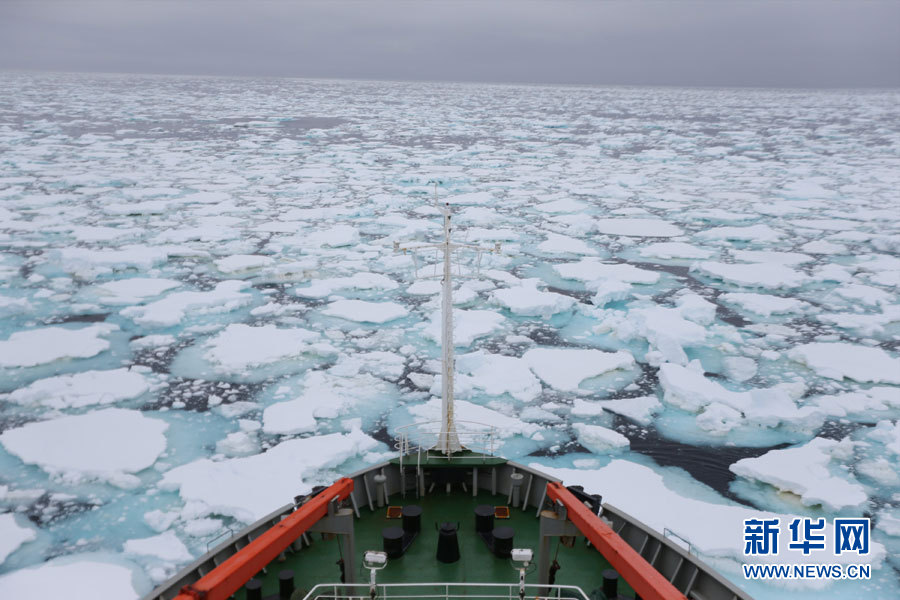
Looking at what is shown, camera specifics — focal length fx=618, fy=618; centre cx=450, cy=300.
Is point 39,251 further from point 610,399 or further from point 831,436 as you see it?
point 831,436

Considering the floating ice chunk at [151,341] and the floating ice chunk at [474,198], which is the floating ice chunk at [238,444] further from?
the floating ice chunk at [474,198]

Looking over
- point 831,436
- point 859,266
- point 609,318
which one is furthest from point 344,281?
point 859,266

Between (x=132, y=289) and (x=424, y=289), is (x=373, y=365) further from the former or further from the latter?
(x=132, y=289)

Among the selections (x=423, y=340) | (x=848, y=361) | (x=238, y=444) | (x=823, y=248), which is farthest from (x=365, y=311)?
(x=823, y=248)

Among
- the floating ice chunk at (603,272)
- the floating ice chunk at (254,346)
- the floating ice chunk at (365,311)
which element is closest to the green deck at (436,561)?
the floating ice chunk at (254,346)

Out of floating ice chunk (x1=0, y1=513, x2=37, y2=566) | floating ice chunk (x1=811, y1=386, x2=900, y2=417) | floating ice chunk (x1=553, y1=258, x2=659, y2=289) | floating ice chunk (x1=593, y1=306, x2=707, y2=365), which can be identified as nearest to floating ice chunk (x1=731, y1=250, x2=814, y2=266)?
floating ice chunk (x1=553, y1=258, x2=659, y2=289)

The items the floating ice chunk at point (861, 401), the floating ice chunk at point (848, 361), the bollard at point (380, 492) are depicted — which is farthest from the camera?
the floating ice chunk at point (848, 361)
